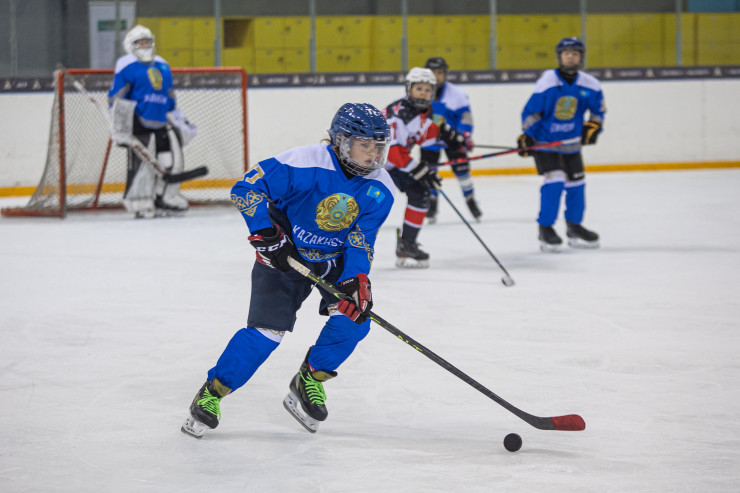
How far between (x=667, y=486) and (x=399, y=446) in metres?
0.62

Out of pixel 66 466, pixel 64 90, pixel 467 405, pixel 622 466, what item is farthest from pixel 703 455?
pixel 64 90

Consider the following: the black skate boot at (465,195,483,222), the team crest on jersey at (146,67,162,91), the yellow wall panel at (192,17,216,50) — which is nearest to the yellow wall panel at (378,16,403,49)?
the yellow wall panel at (192,17,216,50)

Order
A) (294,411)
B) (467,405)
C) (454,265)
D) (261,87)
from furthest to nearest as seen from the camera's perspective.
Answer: (261,87) < (454,265) < (467,405) < (294,411)

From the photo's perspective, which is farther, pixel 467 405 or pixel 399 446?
pixel 467 405

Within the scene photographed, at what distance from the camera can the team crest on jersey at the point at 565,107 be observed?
558 centimetres

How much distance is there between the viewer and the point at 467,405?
2613 millimetres

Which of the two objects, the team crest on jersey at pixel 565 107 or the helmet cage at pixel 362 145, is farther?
the team crest on jersey at pixel 565 107

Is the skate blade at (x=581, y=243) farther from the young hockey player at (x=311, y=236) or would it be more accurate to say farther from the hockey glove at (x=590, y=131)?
the young hockey player at (x=311, y=236)

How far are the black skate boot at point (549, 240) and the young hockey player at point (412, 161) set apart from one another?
2.84ft

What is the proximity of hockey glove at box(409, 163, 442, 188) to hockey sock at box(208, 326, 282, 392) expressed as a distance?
2.74 metres

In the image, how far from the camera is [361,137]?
226cm

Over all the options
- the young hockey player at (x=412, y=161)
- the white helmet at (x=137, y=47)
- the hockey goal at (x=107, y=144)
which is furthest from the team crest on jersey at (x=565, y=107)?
the hockey goal at (x=107, y=144)

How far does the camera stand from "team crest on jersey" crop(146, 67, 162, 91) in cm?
705

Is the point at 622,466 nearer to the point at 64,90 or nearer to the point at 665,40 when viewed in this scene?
the point at 64,90
